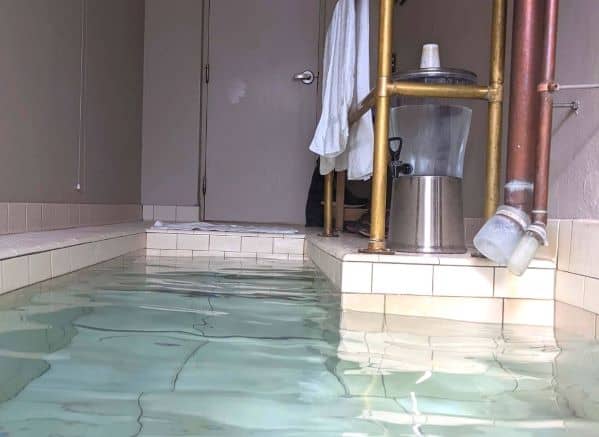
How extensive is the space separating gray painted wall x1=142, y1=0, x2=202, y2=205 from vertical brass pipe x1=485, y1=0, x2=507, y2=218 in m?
3.18

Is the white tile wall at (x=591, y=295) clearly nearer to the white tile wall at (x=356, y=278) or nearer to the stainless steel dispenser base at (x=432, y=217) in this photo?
the stainless steel dispenser base at (x=432, y=217)

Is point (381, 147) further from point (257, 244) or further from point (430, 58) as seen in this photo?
point (257, 244)

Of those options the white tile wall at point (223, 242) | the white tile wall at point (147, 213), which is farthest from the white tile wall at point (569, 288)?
the white tile wall at point (147, 213)

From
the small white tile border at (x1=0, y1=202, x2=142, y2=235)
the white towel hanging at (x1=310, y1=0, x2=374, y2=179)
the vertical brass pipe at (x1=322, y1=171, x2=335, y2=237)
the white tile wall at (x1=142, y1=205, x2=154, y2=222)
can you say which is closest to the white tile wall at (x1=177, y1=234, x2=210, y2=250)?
the small white tile border at (x1=0, y1=202, x2=142, y2=235)

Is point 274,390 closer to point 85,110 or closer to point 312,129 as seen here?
point 85,110

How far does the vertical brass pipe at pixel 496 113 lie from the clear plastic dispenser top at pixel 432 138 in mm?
201

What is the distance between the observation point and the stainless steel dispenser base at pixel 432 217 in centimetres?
153

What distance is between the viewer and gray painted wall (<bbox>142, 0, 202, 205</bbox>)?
441 cm

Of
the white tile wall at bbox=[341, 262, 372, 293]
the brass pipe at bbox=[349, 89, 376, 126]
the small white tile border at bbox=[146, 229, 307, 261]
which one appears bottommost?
the small white tile border at bbox=[146, 229, 307, 261]

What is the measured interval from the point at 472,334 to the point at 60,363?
33.9 inches

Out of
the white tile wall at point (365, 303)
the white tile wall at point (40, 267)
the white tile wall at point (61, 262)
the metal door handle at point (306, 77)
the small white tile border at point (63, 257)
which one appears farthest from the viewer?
the metal door handle at point (306, 77)

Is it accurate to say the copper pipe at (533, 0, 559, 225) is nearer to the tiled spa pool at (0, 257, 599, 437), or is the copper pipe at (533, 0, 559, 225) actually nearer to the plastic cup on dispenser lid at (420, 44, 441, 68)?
the tiled spa pool at (0, 257, 599, 437)

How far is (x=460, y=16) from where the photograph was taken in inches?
95.9

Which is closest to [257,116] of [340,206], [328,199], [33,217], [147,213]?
[147,213]
